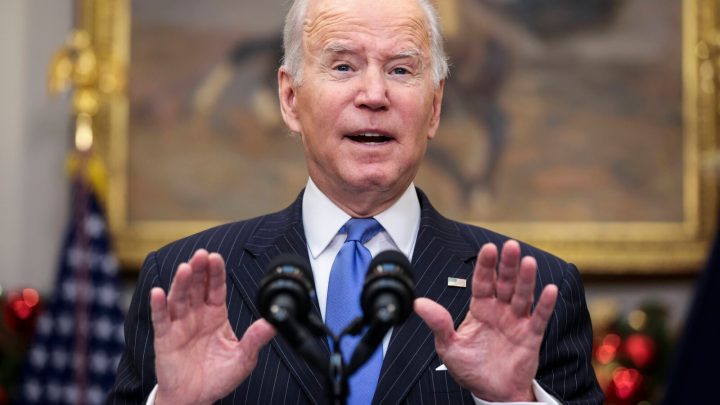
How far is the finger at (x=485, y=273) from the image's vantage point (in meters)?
2.30

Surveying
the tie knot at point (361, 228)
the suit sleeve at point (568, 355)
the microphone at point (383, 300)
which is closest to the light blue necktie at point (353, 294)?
the tie knot at point (361, 228)

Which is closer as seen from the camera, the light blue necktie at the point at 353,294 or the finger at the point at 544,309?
the finger at the point at 544,309

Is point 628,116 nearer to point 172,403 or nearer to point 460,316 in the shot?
point 460,316

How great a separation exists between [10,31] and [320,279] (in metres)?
4.90

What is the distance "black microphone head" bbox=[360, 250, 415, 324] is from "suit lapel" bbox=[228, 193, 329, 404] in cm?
70

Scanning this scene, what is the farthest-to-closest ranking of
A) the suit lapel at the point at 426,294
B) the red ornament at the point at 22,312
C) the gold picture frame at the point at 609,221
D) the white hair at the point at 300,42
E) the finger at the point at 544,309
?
the gold picture frame at the point at 609,221 < the red ornament at the point at 22,312 < the white hair at the point at 300,42 < the suit lapel at the point at 426,294 < the finger at the point at 544,309

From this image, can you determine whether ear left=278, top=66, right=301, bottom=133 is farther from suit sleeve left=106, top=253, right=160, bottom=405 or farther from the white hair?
suit sleeve left=106, top=253, right=160, bottom=405

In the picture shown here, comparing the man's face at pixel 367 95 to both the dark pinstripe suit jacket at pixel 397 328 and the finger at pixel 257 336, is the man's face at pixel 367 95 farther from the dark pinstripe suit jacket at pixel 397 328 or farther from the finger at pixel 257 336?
the finger at pixel 257 336

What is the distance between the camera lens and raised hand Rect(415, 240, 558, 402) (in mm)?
2359

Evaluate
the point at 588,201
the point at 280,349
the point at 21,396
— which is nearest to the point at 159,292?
the point at 280,349

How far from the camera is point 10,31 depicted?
707 cm

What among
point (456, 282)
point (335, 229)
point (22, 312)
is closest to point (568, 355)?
point (456, 282)

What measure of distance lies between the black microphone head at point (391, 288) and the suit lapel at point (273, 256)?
0.70m

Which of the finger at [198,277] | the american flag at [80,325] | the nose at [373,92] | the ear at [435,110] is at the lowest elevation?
the american flag at [80,325]
